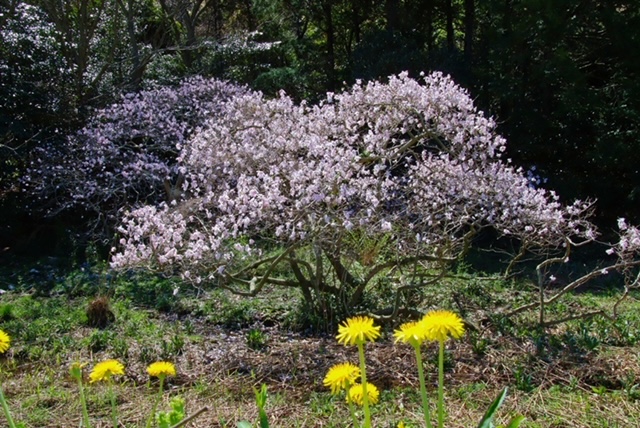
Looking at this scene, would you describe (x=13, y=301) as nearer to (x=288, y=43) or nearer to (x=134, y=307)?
(x=134, y=307)

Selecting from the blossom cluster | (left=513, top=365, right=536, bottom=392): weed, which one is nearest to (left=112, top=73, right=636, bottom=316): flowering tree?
the blossom cluster

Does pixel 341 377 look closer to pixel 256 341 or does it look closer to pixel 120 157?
pixel 256 341

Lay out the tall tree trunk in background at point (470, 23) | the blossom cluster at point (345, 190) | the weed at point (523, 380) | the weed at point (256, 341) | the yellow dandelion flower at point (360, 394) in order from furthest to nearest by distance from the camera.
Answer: the tall tree trunk in background at point (470, 23) → the weed at point (256, 341) → the blossom cluster at point (345, 190) → the weed at point (523, 380) → the yellow dandelion flower at point (360, 394)

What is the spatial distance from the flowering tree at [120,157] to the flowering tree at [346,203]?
233 cm

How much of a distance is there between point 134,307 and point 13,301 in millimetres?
1184

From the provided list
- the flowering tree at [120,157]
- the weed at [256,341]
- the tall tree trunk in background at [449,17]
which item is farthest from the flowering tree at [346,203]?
the tall tree trunk in background at [449,17]

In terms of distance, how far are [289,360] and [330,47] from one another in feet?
33.1

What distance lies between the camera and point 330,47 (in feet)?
42.6

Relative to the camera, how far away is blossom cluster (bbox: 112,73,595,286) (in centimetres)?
409

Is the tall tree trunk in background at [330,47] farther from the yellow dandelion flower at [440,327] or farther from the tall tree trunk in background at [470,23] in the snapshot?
the yellow dandelion flower at [440,327]

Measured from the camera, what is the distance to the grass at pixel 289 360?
10.2 ft

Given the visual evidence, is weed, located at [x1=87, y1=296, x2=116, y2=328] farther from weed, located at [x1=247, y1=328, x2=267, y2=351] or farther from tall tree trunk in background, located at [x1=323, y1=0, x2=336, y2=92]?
tall tree trunk in background, located at [x1=323, y1=0, x2=336, y2=92]

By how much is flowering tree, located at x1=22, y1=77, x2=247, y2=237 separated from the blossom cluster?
2.30m

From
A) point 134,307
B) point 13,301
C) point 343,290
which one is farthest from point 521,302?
point 13,301
